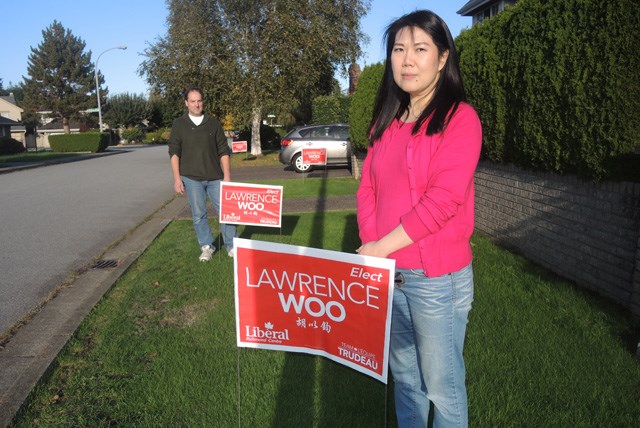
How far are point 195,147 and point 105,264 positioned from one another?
6.06ft

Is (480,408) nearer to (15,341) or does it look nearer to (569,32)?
(15,341)

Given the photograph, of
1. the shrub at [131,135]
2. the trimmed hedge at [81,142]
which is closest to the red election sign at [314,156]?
the trimmed hedge at [81,142]

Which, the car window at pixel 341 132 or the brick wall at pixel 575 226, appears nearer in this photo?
the brick wall at pixel 575 226

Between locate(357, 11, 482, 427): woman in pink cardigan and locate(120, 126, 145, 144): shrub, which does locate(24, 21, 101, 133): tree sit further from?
locate(357, 11, 482, 427): woman in pink cardigan

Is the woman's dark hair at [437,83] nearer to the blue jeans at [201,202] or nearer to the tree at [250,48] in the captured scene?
the blue jeans at [201,202]

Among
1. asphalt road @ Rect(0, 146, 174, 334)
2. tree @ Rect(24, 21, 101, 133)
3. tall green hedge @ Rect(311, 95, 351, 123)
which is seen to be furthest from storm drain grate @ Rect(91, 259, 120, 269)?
tree @ Rect(24, 21, 101, 133)

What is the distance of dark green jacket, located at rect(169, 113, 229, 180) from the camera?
629 cm

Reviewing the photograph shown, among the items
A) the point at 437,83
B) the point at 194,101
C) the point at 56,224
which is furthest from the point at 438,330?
the point at 56,224

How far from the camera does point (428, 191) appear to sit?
194 centimetres

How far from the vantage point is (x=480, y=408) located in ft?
9.77

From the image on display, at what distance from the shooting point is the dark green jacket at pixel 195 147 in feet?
20.6

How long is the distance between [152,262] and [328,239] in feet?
7.66

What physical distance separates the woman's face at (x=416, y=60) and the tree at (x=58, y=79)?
275 ft

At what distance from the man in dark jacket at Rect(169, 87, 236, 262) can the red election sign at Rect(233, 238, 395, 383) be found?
385 centimetres
